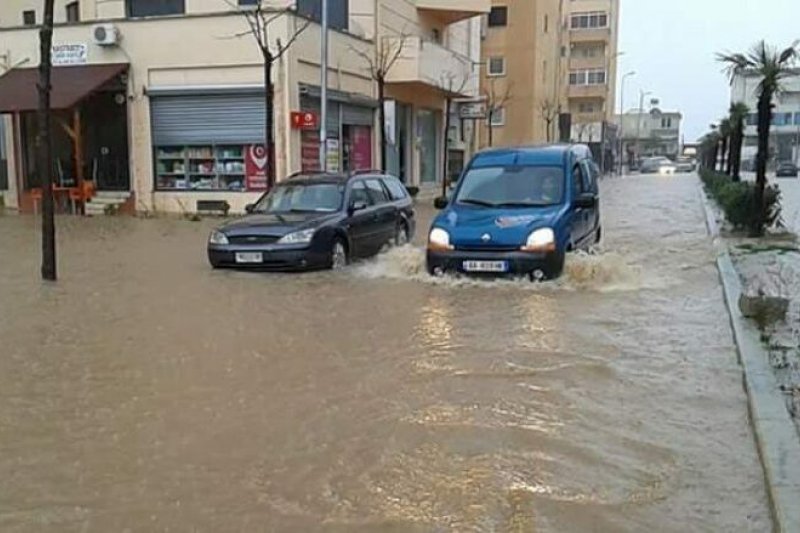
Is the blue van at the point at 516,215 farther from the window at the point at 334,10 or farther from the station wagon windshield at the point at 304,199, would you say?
the window at the point at 334,10

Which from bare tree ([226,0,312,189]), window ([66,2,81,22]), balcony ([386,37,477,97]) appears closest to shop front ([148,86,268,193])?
bare tree ([226,0,312,189])

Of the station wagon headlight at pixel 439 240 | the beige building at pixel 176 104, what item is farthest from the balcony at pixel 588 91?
the station wagon headlight at pixel 439 240

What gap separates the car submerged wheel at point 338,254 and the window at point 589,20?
66.9 m

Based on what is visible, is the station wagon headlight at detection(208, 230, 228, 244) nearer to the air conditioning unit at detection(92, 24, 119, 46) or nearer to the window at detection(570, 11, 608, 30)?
the air conditioning unit at detection(92, 24, 119, 46)

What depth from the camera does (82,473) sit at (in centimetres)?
504

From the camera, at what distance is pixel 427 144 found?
3688cm

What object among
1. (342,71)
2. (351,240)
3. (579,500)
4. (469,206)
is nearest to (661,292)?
(469,206)

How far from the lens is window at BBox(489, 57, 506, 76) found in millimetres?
54688

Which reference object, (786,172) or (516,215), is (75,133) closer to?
(516,215)

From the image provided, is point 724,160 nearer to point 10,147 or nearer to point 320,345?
point 10,147

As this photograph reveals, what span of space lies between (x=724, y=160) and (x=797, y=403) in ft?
103

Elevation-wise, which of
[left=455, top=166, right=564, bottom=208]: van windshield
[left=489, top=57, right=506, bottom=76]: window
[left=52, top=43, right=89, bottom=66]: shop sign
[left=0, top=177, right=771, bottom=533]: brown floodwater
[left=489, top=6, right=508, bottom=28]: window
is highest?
[left=489, top=6, right=508, bottom=28]: window

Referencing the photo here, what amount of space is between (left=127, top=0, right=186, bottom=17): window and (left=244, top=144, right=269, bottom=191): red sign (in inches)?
296

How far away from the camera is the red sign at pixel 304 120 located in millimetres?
23688
